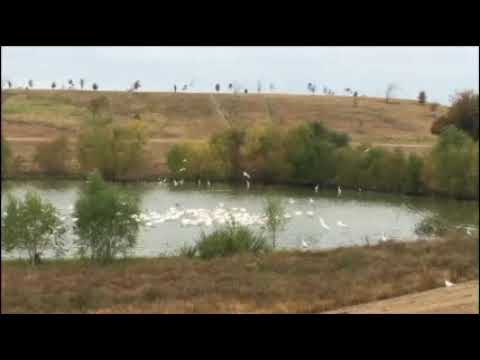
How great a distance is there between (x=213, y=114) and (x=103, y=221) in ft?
88.9

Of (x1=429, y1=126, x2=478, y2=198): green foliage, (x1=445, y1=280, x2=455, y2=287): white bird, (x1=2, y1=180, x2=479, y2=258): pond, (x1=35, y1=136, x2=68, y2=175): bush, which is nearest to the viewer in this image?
(x1=445, y1=280, x2=455, y2=287): white bird

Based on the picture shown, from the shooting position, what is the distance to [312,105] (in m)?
40.0

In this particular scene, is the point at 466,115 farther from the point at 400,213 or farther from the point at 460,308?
the point at 400,213

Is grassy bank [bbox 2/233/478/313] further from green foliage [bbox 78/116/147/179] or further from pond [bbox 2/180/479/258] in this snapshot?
green foliage [bbox 78/116/147/179]

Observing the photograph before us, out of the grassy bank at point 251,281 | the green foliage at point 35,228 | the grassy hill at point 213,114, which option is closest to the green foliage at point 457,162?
the grassy bank at point 251,281

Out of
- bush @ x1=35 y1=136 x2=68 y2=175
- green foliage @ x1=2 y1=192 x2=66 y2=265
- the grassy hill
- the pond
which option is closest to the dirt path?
the pond

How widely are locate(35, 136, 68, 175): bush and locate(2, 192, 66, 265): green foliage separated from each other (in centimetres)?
253

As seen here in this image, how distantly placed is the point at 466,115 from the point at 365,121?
25221 mm

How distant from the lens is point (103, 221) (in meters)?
10.2

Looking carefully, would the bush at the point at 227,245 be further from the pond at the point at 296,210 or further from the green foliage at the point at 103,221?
the green foliage at the point at 103,221

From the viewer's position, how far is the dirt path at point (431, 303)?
5.32 m

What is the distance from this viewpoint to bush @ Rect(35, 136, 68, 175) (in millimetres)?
13531

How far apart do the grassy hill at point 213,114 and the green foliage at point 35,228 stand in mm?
2785

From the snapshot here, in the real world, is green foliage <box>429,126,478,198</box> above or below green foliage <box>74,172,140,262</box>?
above
